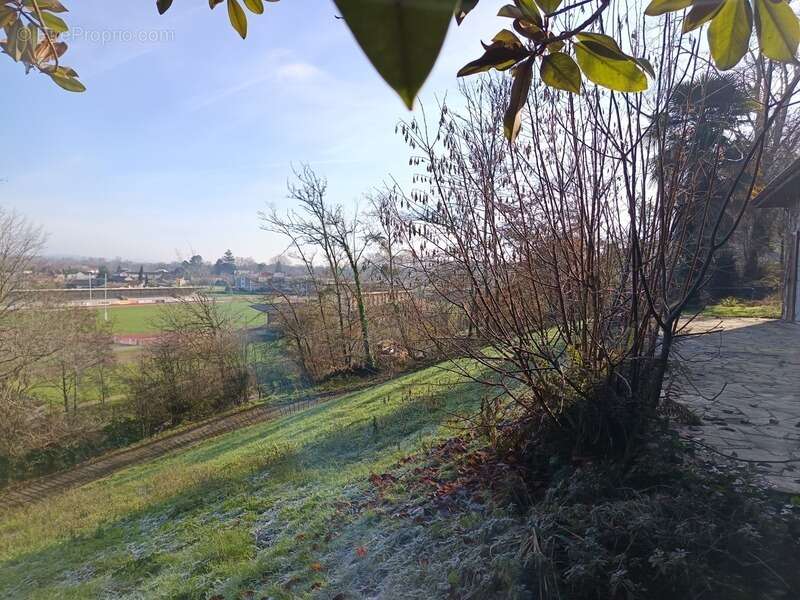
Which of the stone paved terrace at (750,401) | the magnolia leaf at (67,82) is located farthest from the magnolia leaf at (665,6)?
the stone paved terrace at (750,401)

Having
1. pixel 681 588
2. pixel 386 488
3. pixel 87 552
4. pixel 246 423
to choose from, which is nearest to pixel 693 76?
pixel 681 588

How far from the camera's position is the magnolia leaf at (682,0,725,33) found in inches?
27.9

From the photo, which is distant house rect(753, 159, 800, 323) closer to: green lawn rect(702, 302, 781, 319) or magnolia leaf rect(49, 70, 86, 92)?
green lawn rect(702, 302, 781, 319)

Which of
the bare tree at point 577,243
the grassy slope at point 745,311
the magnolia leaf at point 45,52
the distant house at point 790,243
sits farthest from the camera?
the grassy slope at point 745,311

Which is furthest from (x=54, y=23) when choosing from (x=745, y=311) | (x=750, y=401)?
(x=745, y=311)

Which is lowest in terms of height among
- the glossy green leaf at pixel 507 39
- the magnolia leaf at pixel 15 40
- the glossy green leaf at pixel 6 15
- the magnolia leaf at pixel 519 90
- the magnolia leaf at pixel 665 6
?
the magnolia leaf at pixel 519 90

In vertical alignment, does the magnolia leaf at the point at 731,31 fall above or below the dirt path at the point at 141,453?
above

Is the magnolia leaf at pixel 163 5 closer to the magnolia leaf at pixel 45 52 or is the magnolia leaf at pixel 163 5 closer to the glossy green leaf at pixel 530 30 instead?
the magnolia leaf at pixel 45 52

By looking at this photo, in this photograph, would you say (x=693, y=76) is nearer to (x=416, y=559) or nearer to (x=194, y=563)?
(x=416, y=559)

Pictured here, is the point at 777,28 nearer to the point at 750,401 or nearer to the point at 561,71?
the point at 561,71

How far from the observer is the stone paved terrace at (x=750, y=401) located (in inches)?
108

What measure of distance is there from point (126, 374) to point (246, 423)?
5.47 metres

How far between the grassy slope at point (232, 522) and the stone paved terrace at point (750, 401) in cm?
179

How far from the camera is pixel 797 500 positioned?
7.05 ft
